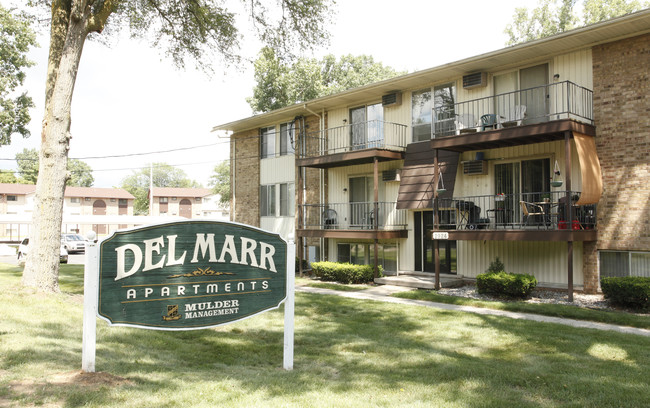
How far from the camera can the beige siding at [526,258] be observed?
13037mm

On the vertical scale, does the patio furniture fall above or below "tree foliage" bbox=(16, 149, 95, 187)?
below

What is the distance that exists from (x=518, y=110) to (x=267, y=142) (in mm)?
12465

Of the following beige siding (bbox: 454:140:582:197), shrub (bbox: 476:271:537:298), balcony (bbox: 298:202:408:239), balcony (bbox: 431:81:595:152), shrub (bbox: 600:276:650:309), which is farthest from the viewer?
balcony (bbox: 298:202:408:239)

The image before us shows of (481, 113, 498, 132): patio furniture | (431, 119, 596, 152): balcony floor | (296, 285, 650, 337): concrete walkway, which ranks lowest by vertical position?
(296, 285, 650, 337): concrete walkway

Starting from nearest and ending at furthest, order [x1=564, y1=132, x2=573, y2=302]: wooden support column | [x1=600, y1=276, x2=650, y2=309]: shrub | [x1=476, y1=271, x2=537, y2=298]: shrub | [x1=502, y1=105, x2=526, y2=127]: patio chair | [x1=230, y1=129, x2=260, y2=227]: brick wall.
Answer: [x1=600, y1=276, x2=650, y2=309]: shrub → [x1=564, y1=132, x2=573, y2=302]: wooden support column → [x1=476, y1=271, x2=537, y2=298]: shrub → [x1=502, y1=105, x2=526, y2=127]: patio chair → [x1=230, y1=129, x2=260, y2=227]: brick wall

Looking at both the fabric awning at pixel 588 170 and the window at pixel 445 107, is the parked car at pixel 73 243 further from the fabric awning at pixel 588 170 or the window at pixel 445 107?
the fabric awning at pixel 588 170

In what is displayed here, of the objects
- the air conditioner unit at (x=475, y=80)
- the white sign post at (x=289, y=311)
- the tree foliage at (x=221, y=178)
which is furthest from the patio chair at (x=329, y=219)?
the tree foliage at (x=221, y=178)

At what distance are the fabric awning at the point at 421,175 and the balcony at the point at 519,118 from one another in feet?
2.35

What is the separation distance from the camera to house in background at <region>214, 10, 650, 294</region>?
468 inches

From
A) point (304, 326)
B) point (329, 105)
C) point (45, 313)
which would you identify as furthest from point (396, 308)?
point (329, 105)

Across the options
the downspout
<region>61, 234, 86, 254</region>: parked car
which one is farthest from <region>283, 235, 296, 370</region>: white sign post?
<region>61, 234, 86, 254</region>: parked car

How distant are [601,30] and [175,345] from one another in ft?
38.1

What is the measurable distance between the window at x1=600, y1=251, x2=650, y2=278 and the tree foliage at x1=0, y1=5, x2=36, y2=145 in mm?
26745

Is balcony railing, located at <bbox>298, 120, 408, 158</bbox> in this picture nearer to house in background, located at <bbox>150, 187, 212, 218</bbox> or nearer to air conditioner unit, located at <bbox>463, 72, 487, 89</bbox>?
air conditioner unit, located at <bbox>463, 72, 487, 89</bbox>
